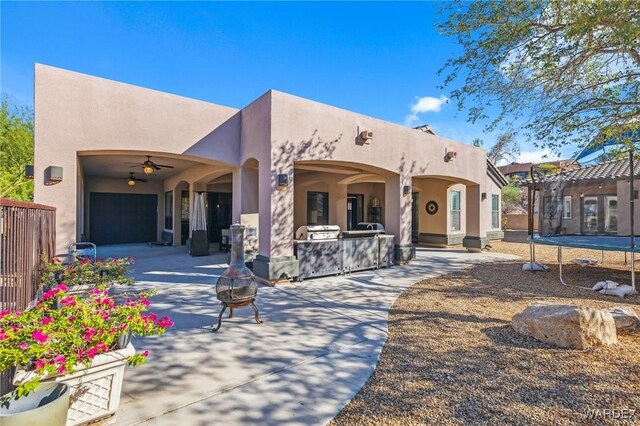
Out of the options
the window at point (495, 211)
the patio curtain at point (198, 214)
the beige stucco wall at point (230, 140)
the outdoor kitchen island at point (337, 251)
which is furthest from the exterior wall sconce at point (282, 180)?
the window at point (495, 211)

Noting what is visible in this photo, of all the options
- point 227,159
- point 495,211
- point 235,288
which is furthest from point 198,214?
point 495,211

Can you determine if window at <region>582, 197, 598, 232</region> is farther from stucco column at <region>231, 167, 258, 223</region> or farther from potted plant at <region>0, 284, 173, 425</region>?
potted plant at <region>0, 284, 173, 425</region>

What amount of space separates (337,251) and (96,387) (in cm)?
601

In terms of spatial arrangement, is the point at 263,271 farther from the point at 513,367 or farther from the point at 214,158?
the point at 513,367

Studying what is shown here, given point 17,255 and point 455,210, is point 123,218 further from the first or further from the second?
point 455,210

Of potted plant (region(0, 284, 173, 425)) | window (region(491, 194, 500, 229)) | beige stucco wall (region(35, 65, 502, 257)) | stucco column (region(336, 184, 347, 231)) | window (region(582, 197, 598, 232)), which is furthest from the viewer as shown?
window (region(491, 194, 500, 229))

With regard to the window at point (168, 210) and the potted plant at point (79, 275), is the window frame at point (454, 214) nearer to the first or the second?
the window at point (168, 210)

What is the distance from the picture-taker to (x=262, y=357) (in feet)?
11.7

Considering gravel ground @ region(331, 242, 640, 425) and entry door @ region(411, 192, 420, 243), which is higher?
entry door @ region(411, 192, 420, 243)

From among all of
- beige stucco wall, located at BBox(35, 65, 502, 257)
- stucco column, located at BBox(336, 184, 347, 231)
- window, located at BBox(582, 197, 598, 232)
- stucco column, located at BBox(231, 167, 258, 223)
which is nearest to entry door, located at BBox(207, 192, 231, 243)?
beige stucco wall, located at BBox(35, 65, 502, 257)

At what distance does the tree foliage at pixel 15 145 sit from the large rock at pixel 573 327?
13620 mm

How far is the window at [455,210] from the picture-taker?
14.9 m

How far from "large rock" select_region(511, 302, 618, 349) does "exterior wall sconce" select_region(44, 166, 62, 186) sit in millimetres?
8256

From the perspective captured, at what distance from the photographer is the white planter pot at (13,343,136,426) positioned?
7.48 feet
